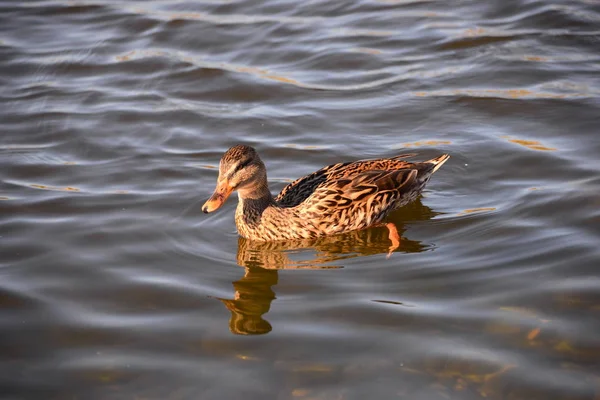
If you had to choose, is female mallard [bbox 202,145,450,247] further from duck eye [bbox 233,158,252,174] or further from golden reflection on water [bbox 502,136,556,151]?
golden reflection on water [bbox 502,136,556,151]

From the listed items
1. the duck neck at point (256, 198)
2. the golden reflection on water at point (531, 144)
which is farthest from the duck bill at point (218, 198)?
the golden reflection on water at point (531, 144)

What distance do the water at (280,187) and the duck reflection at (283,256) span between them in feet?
0.09

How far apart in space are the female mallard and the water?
0.19 m

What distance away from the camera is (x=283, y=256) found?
26.4 feet

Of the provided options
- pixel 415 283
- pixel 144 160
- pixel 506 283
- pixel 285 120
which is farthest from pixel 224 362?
pixel 285 120

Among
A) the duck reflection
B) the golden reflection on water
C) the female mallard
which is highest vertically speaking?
the golden reflection on water

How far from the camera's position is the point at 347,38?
44.5 ft

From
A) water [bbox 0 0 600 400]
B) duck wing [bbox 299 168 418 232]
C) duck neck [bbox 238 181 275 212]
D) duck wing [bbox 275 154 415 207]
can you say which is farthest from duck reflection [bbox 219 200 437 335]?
duck wing [bbox 275 154 415 207]

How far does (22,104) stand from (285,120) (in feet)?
12.7

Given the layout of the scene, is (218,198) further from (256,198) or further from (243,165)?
(256,198)

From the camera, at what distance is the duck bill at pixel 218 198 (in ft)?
25.6

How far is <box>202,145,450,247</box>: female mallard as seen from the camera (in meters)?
8.36

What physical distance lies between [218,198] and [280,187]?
178cm

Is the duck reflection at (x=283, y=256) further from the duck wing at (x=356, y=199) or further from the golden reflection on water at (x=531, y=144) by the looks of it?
the golden reflection on water at (x=531, y=144)
